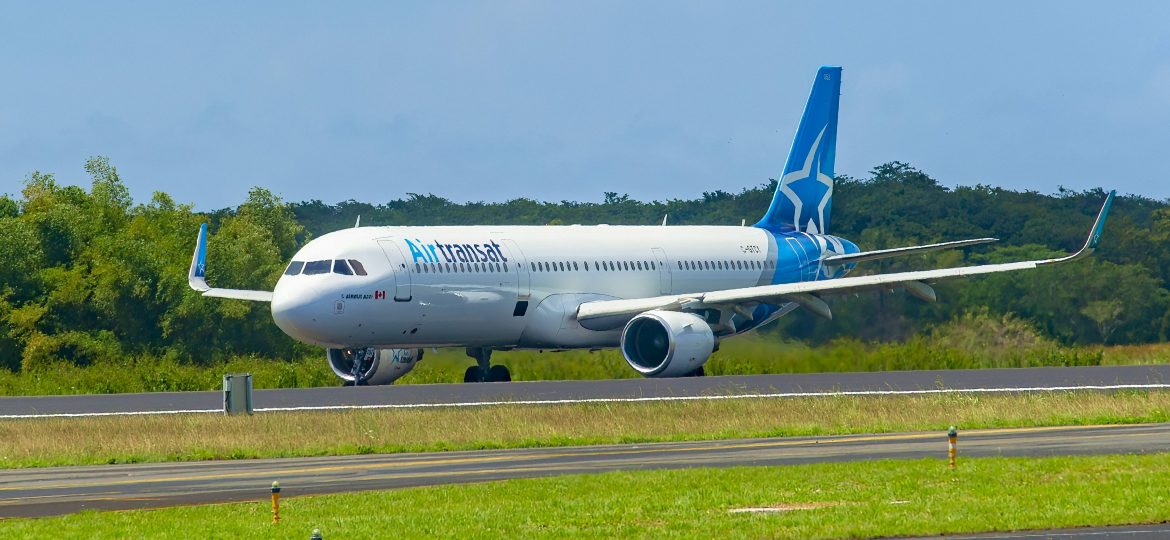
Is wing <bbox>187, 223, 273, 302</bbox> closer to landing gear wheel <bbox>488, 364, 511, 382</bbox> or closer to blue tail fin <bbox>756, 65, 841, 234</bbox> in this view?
landing gear wheel <bbox>488, 364, 511, 382</bbox>

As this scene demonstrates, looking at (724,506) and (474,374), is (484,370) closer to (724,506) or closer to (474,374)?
(474,374)

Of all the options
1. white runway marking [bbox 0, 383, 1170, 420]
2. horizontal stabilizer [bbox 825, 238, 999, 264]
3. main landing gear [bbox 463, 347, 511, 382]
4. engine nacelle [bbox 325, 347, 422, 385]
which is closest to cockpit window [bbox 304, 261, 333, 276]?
engine nacelle [bbox 325, 347, 422, 385]

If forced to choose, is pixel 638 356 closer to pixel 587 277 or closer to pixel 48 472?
pixel 587 277

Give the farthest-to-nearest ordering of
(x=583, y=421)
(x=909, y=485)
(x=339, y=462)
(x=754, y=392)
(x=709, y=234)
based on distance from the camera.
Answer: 1. (x=709, y=234)
2. (x=754, y=392)
3. (x=583, y=421)
4. (x=339, y=462)
5. (x=909, y=485)

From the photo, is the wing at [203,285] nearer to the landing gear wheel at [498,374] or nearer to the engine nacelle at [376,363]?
the engine nacelle at [376,363]

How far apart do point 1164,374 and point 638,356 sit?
41.2ft

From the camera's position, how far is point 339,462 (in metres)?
30.2

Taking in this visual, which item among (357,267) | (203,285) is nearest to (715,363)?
(357,267)

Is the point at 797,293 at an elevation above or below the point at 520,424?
above

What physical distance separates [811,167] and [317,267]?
19.8 meters

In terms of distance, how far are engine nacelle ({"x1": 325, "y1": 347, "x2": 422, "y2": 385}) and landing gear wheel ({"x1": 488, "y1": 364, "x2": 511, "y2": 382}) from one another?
6.55 feet

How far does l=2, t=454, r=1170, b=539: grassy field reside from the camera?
19156 mm

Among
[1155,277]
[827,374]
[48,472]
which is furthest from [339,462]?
[1155,277]

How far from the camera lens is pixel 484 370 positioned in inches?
2007
